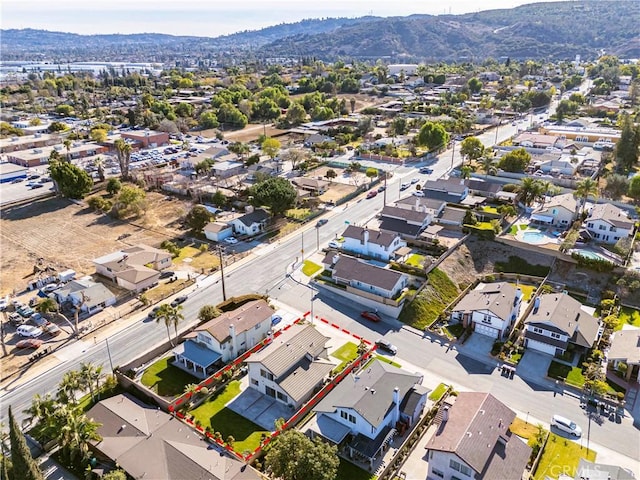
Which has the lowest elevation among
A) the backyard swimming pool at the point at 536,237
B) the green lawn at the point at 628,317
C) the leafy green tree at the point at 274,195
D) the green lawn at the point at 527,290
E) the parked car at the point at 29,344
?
the green lawn at the point at 527,290

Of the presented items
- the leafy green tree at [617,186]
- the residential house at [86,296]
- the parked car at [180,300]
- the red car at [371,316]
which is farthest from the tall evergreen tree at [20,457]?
the leafy green tree at [617,186]

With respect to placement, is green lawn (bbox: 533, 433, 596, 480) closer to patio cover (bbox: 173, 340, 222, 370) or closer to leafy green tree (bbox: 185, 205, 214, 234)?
patio cover (bbox: 173, 340, 222, 370)

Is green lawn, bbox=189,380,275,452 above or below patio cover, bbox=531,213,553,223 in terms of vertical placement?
below

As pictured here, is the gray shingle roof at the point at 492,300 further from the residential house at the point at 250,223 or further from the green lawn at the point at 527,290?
the residential house at the point at 250,223

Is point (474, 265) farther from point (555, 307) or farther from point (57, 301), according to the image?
point (57, 301)

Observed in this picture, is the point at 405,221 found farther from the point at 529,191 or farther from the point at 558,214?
the point at 529,191

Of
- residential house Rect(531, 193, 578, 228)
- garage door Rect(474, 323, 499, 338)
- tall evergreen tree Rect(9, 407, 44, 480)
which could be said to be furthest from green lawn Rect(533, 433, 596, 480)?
residential house Rect(531, 193, 578, 228)
